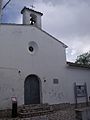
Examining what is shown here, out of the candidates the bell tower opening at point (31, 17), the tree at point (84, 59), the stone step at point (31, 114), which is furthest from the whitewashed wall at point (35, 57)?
the tree at point (84, 59)

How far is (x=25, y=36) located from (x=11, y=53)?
1.90 m

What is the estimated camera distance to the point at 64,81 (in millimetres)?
15828

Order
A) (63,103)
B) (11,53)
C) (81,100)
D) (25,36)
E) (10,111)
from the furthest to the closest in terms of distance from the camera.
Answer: (81,100), (63,103), (25,36), (11,53), (10,111)

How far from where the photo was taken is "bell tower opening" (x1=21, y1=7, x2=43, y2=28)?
15586mm

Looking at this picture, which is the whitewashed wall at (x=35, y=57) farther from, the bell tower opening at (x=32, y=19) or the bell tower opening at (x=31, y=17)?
the bell tower opening at (x=32, y=19)

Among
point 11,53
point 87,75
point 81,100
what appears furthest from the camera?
point 87,75

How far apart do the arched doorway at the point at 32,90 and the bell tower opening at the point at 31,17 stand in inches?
181

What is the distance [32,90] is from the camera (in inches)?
559

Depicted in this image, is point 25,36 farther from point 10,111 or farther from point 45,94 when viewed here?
point 10,111

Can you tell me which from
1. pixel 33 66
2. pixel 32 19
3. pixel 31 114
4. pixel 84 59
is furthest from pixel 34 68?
pixel 84 59

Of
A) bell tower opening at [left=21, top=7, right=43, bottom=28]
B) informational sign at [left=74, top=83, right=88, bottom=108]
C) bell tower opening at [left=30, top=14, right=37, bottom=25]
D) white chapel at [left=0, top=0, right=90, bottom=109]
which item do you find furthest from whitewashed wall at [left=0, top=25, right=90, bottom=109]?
bell tower opening at [left=30, top=14, right=37, bottom=25]

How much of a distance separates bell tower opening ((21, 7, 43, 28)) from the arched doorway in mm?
4608

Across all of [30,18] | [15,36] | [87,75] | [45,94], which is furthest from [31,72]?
[87,75]

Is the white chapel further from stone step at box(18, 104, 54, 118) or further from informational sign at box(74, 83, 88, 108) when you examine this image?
stone step at box(18, 104, 54, 118)
